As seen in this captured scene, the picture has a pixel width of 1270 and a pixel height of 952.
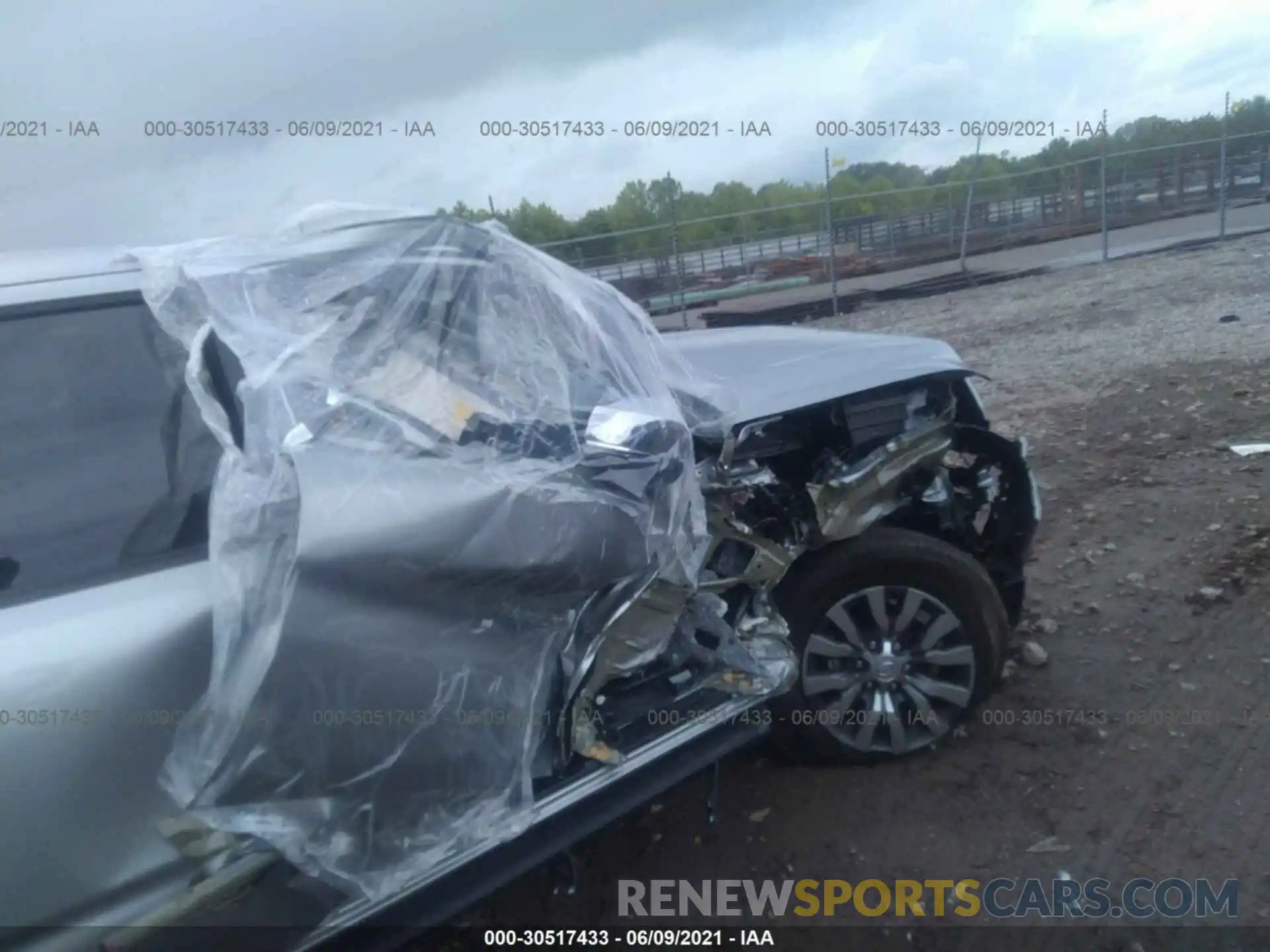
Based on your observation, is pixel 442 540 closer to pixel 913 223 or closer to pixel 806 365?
pixel 806 365

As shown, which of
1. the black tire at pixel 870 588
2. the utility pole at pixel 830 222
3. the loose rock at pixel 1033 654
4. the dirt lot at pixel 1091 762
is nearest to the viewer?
the dirt lot at pixel 1091 762

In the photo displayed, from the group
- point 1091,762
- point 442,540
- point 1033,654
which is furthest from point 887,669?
point 442,540

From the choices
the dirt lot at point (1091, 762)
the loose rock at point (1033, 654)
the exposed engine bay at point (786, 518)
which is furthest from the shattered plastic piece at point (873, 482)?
the loose rock at point (1033, 654)

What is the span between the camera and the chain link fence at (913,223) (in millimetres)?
14406

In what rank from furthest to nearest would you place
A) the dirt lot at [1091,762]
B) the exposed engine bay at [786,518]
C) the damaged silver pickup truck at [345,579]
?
the dirt lot at [1091,762] < the exposed engine bay at [786,518] < the damaged silver pickup truck at [345,579]

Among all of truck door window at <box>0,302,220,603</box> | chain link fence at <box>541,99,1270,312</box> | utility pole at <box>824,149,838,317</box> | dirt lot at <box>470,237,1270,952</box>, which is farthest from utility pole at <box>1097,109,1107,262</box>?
truck door window at <box>0,302,220,603</box>

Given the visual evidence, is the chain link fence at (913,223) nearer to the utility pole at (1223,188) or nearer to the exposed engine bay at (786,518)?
the utility pole at (1223,188)

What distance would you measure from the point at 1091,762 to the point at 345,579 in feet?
8.31

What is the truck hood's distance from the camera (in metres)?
3.25

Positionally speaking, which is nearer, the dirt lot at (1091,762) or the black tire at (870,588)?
the dirt lot at (1091,762)

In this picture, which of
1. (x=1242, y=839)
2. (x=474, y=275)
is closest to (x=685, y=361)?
(x=474, y=275)

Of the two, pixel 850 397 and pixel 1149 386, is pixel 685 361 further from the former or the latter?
pixel 1149 386

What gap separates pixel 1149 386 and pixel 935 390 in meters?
4.68

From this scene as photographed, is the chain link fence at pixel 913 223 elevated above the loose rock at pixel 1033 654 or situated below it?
above
